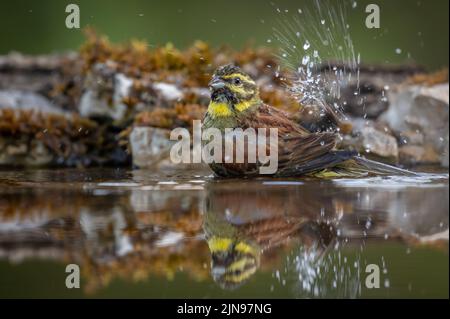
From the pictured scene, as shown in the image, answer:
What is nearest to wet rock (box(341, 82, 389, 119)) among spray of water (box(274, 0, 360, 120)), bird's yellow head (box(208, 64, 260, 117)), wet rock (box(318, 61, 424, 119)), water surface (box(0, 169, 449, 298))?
wet rock (box(318, 61, 424, 119))

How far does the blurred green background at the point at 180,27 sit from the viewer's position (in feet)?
34.8

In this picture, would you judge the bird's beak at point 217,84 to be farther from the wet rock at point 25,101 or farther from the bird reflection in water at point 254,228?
the wet rock at point 25,101

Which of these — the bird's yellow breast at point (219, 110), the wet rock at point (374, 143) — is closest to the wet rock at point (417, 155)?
the wet rock at point (374, 143)

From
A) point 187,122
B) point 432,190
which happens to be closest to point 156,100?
point 187,122

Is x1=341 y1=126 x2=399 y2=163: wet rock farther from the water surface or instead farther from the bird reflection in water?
the bird reflection in water

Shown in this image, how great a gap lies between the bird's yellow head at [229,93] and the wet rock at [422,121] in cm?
232

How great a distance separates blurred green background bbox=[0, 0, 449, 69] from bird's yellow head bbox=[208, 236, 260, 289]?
6.93 m

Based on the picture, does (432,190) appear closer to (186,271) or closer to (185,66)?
(186,271)

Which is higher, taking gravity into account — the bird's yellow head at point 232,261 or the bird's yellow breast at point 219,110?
the bird's yellow breast at point 219,110

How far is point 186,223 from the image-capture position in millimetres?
4199

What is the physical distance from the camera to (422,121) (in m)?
7.98

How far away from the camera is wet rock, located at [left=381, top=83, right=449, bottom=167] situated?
25.2 ft

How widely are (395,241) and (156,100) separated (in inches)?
173

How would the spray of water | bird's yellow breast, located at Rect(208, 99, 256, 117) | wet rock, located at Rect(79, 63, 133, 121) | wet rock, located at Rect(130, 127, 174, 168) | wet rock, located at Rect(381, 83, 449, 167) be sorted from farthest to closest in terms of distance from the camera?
wet rock, located at Rect(79, 63, 133, 121) → wet rock, located at Rect(381, 83, 449, 167) → wet rock, located at Rect(130, 127, 174, 168) → the spray of water → bird's yellow breast, located at Rect(208, 99, 256, 117)
